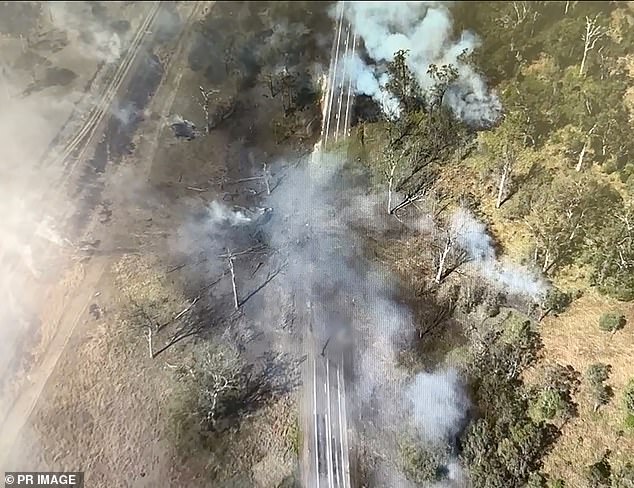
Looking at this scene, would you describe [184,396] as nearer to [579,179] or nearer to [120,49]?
[579,179]

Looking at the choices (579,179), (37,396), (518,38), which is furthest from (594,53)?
(37,396)

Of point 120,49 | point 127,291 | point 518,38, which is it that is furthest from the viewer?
point 120,49

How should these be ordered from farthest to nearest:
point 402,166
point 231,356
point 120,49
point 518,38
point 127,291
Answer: point 120,49, point 518,38, point 402,166, point 127,291, point 231,356

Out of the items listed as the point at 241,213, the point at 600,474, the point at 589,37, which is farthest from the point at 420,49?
the point at 600,474

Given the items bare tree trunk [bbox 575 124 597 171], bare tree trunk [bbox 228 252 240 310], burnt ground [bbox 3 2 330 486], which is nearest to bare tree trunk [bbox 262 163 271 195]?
burnt ground [bbox 3 2 330 486]

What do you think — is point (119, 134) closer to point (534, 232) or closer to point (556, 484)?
point (534, 232)

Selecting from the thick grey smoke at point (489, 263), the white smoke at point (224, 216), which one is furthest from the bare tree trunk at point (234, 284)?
the thick grey smoke at point (489, 263)
